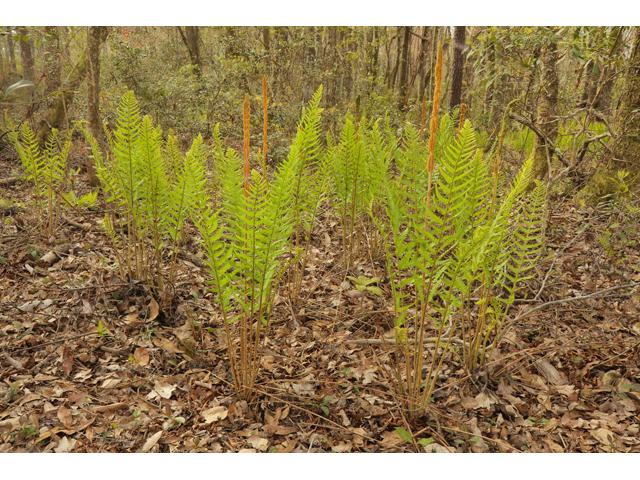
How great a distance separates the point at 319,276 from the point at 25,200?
3.09 m

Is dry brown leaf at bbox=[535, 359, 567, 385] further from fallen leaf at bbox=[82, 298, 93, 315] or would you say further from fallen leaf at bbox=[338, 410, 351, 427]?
fallen leaf at bbox=[82, 298, 93, 315]

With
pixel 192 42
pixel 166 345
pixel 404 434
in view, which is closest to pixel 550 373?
pixel 404 434

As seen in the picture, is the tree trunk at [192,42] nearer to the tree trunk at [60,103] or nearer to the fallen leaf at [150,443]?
the tree trunk at [60,103]

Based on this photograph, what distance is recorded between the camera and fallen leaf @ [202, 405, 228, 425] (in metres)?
1.58

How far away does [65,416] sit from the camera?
153 centimetres

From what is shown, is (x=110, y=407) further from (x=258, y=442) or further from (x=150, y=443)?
(x=258, y=442)

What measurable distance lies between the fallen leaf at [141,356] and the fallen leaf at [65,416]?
355 mm

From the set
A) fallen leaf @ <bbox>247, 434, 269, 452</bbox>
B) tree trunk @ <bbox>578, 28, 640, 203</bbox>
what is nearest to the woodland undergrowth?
fallen leaf @ <bbox>247, 434, 269, 452</bbox>

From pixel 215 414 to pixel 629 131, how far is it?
3639 mm

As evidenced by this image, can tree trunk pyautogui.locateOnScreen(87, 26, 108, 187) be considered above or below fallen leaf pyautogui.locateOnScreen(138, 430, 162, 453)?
above

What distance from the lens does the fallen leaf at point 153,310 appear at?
2.23 metres

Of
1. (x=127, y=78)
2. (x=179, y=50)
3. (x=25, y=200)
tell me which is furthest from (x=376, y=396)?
(x=179, y=50)

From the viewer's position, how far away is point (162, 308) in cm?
230
